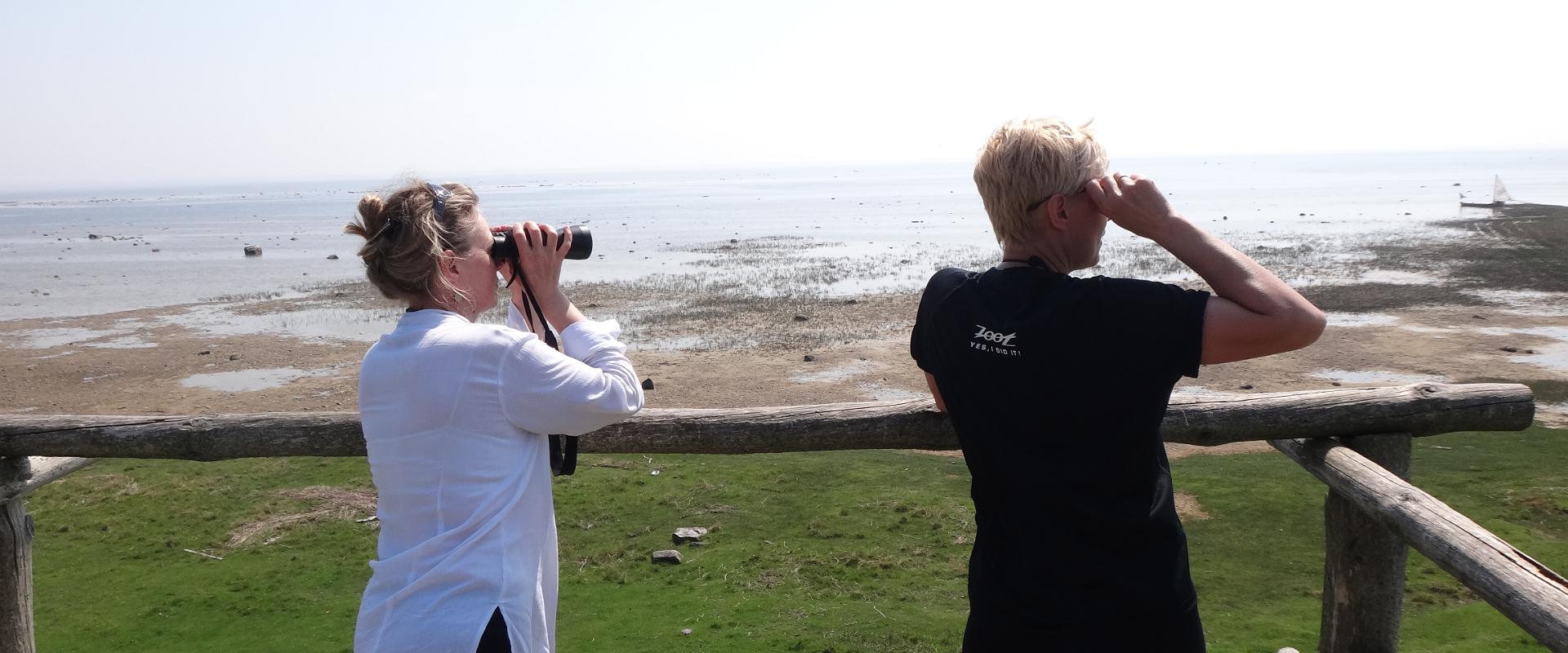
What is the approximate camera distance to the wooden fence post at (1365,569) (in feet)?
11.7

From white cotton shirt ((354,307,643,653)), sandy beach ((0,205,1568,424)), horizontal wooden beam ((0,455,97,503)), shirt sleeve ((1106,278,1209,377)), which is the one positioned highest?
shirt sleeve ((1106,278,1209,377))

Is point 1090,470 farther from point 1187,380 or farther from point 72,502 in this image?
point 1187,380

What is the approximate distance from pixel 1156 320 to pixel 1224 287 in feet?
0.65

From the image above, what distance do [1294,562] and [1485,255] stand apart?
96.6ft

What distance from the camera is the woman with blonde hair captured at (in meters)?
2.00

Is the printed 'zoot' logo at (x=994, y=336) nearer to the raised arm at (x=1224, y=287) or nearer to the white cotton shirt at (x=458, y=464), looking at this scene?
the raised arm at (x=1224, y=287)

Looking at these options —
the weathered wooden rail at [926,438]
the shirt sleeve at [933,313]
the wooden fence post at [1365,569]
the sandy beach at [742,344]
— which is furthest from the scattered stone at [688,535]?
the sandy beach at [742,344]

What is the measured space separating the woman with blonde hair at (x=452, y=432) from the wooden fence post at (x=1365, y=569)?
275cm

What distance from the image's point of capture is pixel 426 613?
Result: 201 centimetres

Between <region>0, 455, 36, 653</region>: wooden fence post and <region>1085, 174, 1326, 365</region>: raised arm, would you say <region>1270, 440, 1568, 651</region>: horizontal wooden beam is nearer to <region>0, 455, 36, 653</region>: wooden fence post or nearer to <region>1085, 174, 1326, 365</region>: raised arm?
<region>1085, 174, 1326, 365</region>: raised arm

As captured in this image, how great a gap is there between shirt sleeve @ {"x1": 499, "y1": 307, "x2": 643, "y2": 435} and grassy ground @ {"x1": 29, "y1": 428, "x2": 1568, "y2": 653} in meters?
3.30

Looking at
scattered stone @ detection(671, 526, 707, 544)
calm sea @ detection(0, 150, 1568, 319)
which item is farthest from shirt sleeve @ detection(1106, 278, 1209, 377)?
calm sea @ detection(0, 150, 1568, 319)

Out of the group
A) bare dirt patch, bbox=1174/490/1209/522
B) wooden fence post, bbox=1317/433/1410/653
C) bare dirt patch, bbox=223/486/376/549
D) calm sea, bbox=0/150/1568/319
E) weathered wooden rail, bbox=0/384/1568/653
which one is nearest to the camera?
weathered wooden rail, bbox=0/384/1568/653

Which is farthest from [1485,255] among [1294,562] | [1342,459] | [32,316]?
[32,316]
